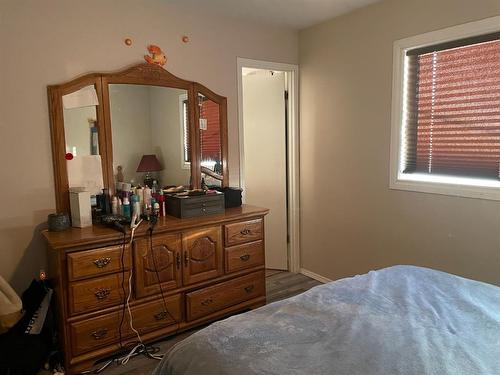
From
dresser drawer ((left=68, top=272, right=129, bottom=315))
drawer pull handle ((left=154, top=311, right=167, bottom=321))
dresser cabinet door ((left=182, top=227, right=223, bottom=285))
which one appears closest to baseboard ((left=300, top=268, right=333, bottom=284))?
dresser cabinet door ((left=182, top=227, right=223, bottom=285))

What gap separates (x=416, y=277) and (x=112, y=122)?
2.15 meters

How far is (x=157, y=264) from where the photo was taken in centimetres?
239

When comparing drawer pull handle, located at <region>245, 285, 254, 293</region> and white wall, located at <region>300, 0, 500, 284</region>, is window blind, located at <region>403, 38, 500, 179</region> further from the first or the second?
drawer pull handle, located at <region>245, 285, 254, 293</region>

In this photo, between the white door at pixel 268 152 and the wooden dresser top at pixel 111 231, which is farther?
the white door at pixel 268 152

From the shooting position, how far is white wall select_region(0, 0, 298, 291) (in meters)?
2.28

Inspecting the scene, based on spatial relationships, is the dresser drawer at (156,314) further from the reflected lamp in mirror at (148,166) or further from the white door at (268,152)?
the white door at (268,152)

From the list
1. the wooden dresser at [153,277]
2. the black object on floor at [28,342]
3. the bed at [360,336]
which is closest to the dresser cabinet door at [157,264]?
the wooden dresser at [153,277]

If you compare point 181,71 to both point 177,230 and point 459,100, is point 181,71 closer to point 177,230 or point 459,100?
point 177,230

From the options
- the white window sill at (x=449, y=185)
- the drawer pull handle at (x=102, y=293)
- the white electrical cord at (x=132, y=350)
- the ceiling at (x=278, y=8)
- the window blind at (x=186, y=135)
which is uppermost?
the ceiling at (x=278, y=8)

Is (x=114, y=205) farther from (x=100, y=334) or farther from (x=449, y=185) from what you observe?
(x=449, y=185)

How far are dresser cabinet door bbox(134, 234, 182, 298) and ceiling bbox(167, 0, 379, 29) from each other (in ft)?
5.72

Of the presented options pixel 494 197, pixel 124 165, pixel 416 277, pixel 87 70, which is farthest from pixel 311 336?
pixel 87 70

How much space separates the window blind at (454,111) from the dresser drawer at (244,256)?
1.29m

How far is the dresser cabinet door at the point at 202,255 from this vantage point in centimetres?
252
